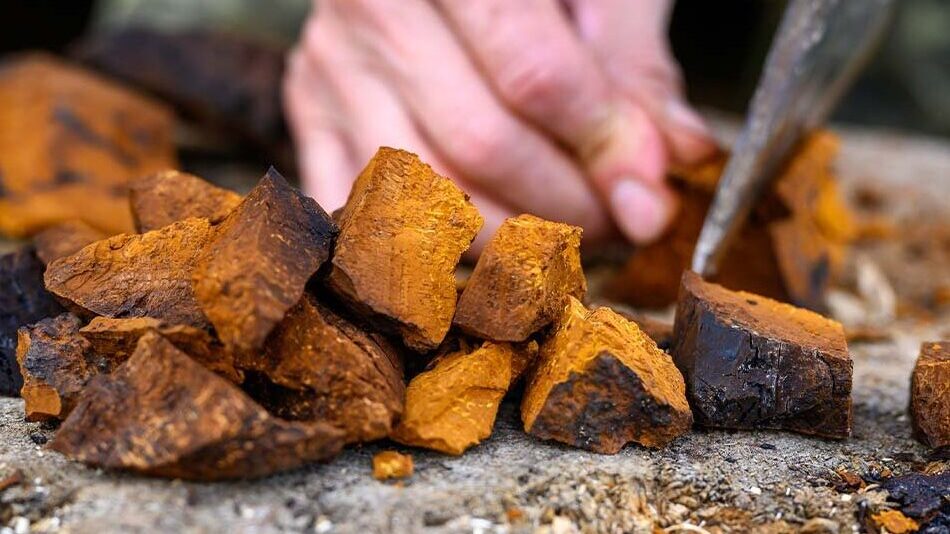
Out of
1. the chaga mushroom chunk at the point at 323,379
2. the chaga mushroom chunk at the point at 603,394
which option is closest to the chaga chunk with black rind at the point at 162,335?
the chaga mushroom chunk at the point at 323,379

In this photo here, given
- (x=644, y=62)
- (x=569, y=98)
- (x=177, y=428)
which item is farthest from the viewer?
(x=644, y=62)

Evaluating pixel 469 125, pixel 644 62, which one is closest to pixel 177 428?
pixel 469 125

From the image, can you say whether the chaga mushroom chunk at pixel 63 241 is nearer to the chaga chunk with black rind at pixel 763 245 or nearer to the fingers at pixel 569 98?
the fingers at pixel 569 98

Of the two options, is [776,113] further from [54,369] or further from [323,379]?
[54,369]

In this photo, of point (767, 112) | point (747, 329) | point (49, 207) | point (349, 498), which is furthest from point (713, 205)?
point (49, 207)

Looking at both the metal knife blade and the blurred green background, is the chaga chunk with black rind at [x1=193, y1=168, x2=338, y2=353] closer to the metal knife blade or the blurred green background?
the metal knife blade

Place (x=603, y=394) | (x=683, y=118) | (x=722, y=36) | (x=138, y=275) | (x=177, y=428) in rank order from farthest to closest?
(x=722, y=36)
(x=683, y=118)
(x=138, y=275)
(x=603, y=394)
(x=177, y=428)
